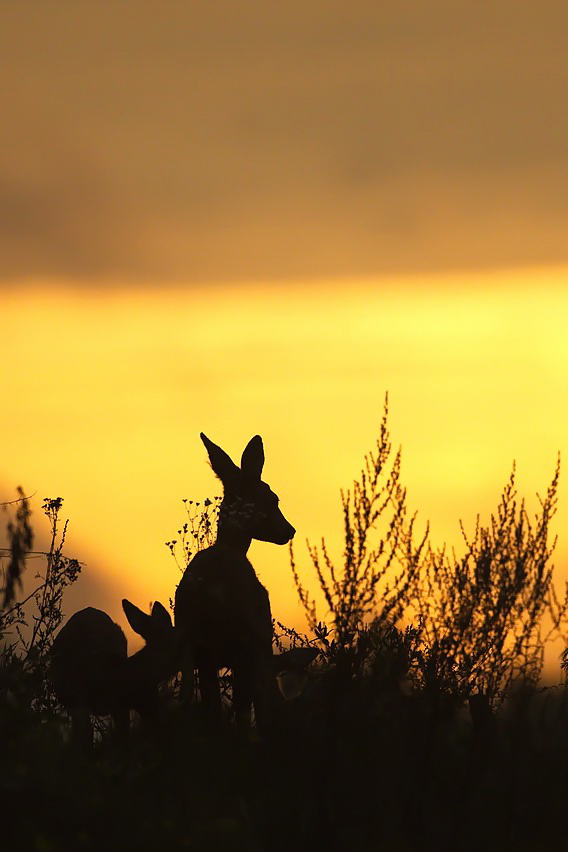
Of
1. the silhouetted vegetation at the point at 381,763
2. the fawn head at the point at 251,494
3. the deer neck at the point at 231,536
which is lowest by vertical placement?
the silhouetted vegetation at the point at 381,763

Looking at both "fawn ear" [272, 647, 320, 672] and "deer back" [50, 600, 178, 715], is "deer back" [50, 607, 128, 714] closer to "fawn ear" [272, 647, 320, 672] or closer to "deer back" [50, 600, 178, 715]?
"deer back" [50, 600, 178, 715]

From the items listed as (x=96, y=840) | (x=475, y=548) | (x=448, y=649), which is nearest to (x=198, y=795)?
(x=96, y=840)

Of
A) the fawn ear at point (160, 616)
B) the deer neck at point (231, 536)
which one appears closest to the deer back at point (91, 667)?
the fawn ear at point (160, 616)

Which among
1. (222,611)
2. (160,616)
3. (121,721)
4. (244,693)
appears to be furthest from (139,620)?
(244,693)

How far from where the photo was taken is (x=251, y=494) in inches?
456

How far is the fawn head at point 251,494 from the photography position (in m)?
11.5

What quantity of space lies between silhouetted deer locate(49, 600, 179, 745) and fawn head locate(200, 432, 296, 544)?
4.50 ft

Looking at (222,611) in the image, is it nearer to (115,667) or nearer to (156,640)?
(156,640)

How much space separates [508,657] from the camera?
808 centimetres

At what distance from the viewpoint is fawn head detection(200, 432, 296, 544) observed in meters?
11.5

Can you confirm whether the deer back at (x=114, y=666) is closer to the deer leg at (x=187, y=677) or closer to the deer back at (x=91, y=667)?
the deer back at (x=91, y=667)

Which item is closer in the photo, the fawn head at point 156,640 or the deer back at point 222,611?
the fawn head at point 156,640

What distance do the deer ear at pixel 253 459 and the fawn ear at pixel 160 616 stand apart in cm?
172

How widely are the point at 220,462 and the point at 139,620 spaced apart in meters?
1.87
